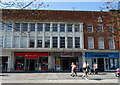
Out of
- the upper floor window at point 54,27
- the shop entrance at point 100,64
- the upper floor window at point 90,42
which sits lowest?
the shop entrance at point 100,64

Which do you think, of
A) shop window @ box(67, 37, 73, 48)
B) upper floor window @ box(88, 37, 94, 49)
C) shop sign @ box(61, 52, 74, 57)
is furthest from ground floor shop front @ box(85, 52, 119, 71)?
shop window @ box(67, 37, 73, 48)

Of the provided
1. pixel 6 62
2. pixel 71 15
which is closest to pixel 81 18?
pixel 71 15

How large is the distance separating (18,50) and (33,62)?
11.3 feet

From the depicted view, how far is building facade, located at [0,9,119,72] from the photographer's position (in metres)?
26.9

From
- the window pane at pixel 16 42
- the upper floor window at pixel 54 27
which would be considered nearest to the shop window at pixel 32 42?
the window pane at pixel 16 42

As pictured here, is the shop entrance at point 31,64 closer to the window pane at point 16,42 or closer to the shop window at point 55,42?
the window pane at point 16,42

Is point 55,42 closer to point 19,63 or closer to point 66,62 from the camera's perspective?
point 66,62

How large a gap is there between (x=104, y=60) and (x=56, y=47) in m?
9.44

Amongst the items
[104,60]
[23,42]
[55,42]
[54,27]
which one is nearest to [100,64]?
[104,60]

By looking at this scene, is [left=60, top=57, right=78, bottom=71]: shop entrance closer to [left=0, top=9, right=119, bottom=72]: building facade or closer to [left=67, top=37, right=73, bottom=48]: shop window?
[left=0, top=9, right=119, bottom=72]: building facade

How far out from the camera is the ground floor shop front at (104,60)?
27925 millimetres

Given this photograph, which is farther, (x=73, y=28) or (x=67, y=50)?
(x=73, y=28)

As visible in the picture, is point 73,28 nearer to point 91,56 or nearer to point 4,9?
point 91,56

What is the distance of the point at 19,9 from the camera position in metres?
6.21
